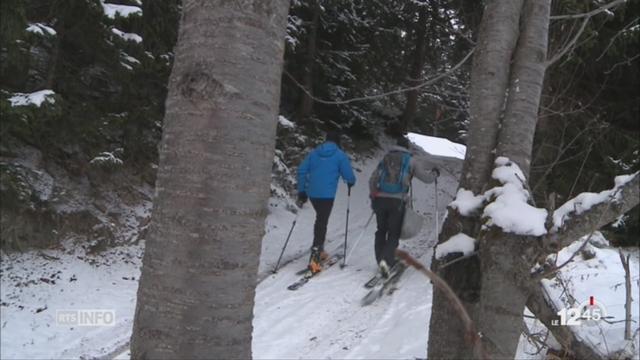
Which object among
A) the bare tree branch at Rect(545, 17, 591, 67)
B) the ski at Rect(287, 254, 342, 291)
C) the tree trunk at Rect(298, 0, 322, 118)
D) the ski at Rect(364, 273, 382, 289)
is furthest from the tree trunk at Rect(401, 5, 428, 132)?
the bare tree branch at Rect(545, 17, 591, 67)

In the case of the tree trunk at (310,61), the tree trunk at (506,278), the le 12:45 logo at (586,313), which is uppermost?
the tree trunk at (310,61)

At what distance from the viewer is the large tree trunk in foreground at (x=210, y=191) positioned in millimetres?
1278

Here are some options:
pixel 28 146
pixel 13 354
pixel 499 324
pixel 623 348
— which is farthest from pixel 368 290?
pixel 28 146

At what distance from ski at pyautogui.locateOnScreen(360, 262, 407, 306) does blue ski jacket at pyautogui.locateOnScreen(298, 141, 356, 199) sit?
1704mm

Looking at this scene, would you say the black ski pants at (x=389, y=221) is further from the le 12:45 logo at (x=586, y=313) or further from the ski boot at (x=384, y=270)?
the le 12:45 logo at (x=586, y=313)

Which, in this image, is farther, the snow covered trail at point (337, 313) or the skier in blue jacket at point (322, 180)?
the skier in blue jacket at point (322, 180)

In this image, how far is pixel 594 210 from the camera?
6.62ft

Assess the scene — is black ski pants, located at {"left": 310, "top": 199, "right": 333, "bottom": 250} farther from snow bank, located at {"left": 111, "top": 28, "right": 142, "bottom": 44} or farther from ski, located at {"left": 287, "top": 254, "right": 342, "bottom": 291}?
snow bank, located at {"left": 111, "top": 28, "right": 142, "bottom": 44}

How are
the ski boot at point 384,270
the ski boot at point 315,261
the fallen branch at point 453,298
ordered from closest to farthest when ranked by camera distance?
the fallen branch at point 453,298
the ski boot at point 384,270
the ski boot at point 315,261

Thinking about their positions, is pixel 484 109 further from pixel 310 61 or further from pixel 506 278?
pixel 310 61

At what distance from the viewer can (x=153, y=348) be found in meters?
1.29

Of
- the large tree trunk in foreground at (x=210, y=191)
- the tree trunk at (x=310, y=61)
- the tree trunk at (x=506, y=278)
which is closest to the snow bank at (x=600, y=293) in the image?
the tree trunk at (x=506, y=278)

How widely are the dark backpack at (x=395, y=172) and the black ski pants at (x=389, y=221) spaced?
18cm

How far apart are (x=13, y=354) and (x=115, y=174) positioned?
15.2ft
